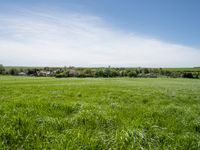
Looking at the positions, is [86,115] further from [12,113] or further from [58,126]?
[12,113]

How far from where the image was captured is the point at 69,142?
18.9ft

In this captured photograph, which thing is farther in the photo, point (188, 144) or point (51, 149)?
point (188, 144)

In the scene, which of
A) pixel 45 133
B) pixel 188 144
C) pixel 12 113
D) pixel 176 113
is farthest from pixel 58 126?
pixel 176 113

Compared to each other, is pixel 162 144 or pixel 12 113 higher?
pixel 12 113

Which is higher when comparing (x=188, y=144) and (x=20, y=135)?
(x=20, y=135)

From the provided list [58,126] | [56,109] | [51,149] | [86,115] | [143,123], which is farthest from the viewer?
[56,109]

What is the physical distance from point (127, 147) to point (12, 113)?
4840 millimetres

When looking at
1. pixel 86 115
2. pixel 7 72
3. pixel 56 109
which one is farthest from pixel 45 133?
pixel 7 72

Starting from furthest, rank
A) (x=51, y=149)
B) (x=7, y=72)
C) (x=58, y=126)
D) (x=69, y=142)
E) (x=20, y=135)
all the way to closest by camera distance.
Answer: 1. (x=7, y=72)
2. (x=58, y=126)
3. (x=20, y=135)
4. (x=69, y=142)
5. (x=51, y=149)

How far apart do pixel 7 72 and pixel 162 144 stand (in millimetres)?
140822

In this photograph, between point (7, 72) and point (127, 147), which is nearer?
point (127, 147)

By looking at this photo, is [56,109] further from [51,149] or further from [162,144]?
[162,144]

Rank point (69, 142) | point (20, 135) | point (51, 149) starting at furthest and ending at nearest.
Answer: point (20, 135) → point (69, 142) → point (51, 149)

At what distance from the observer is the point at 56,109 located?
9641 millimetres
